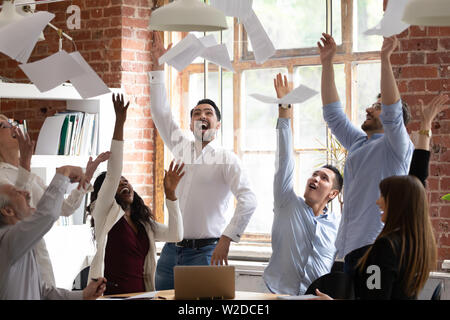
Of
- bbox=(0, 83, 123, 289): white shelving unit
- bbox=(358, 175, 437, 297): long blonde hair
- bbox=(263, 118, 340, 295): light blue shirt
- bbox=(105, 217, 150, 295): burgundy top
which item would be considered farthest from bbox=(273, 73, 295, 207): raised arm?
bbox=(0, 83, 123, 289): white shelving unit

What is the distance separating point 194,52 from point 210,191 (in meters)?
0.81

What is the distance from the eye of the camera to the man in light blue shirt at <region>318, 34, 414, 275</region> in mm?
2799

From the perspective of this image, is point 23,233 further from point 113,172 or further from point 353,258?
point 353,258

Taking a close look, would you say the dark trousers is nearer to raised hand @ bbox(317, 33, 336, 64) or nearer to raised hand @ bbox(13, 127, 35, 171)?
raised hand @ bbox(317, 33, 336, 64)

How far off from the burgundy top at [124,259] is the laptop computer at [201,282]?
0.49 m

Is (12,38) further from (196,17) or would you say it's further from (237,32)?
(237,32)

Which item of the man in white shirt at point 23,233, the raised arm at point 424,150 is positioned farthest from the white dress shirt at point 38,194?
the raised arm at point 424,150

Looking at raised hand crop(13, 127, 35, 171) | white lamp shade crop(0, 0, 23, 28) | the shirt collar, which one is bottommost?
the shirt collar

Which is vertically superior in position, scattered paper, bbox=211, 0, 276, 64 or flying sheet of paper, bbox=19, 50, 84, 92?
scattered paper, bbox=211, 0, 276, 64

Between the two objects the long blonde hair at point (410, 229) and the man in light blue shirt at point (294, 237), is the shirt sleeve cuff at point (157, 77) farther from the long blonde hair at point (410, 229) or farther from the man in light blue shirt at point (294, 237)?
the long blonde hair at point (410, 229)

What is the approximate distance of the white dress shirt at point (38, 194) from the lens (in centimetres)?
286

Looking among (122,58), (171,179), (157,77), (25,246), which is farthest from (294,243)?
(122,58)

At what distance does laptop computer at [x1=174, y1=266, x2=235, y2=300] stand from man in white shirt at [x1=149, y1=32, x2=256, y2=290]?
2.16 feet

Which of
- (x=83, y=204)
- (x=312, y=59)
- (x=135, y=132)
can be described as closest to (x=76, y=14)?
(x=135, y=132)
